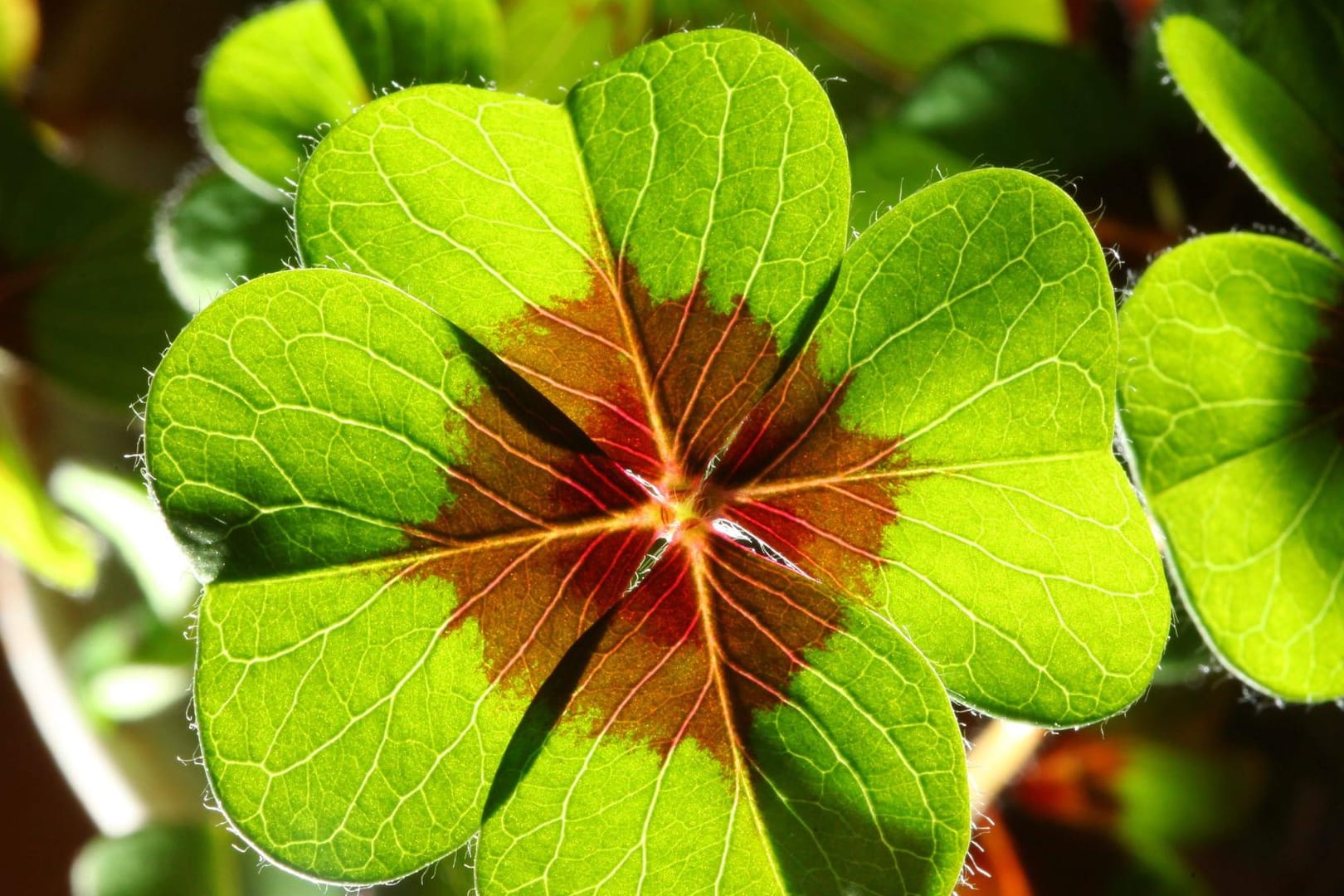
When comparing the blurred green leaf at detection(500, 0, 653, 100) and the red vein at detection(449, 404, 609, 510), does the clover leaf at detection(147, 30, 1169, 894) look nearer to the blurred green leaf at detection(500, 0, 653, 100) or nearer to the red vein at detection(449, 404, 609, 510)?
the red vein at detection(449, 404, 609, 510)

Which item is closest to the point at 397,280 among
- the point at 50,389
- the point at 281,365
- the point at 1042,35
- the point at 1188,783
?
the point at 281,365

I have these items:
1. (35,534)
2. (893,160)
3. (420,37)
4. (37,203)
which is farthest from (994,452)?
(37,203)

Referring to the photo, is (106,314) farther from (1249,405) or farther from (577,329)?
(1249,405)

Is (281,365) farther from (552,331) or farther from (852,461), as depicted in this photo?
(852,461)

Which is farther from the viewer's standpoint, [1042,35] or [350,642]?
[1042,35]

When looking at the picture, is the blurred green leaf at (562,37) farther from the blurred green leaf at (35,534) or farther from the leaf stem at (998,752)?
the leaf stem at (998,752)

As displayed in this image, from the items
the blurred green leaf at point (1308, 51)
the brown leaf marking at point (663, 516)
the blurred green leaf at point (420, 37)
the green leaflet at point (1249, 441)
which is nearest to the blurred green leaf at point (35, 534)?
the blurred green leaf at point (420, 37)

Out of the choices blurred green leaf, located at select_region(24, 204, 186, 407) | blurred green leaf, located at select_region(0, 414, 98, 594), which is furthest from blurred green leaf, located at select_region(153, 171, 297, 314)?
blurred green leaf, located at select_region(0, 414, 98, 594)
